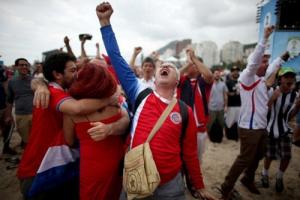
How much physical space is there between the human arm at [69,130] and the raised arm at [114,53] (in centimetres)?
72

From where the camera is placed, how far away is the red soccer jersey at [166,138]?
1782mm

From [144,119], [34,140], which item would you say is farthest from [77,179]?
[144,119]

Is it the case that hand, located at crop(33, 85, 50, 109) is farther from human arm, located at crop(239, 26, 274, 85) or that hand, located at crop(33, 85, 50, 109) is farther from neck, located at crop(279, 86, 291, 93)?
neck, located at crop(279, 86, 291, 93)

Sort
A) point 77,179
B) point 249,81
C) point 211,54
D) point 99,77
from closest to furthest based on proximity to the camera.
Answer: point 99,77 < point 77,179 < point 249,81 < point 211,54

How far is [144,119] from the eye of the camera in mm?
1872

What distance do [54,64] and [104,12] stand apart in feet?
2.46

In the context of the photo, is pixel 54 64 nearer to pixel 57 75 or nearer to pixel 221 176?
pixel 57 75

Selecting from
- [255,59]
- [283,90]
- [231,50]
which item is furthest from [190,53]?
[231,50]

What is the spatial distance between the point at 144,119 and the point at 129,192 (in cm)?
65

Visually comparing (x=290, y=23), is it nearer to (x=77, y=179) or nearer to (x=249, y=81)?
(x=249, y=81)

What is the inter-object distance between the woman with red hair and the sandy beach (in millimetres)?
2549

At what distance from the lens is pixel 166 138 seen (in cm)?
181

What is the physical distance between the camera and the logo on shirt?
1.86 m

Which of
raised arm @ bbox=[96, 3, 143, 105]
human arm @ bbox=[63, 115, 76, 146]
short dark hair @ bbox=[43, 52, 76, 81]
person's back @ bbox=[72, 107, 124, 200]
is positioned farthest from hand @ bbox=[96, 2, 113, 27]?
human arm @ bbox=[63, 115, 76, 146]
